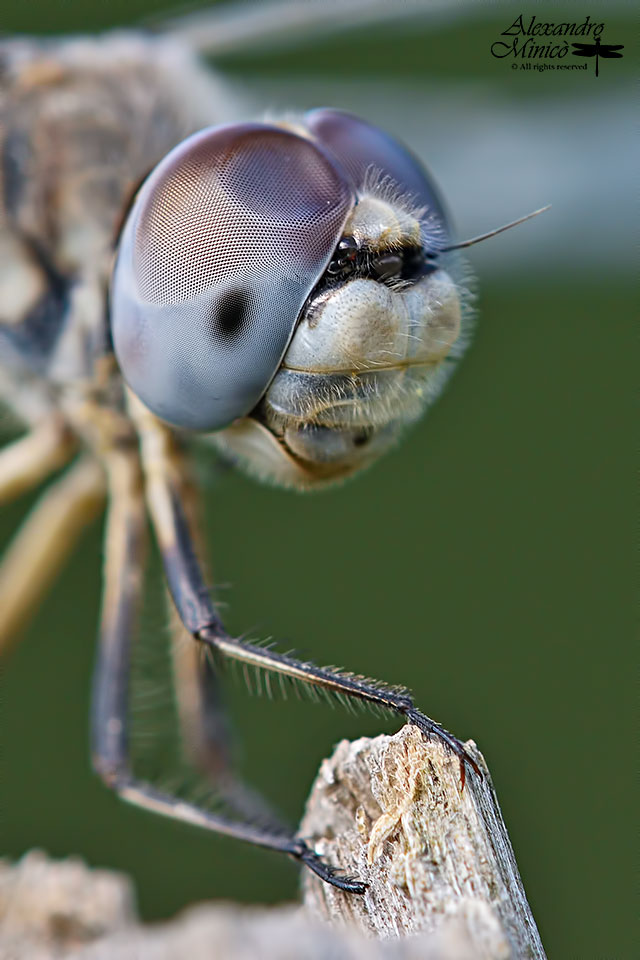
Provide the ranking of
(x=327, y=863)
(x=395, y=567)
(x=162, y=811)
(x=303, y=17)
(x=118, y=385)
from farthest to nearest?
(x=395, y=567)
(x=303, y=17)
(x=118, y=385)
(x=162, y=811)
(x=327, y=863)

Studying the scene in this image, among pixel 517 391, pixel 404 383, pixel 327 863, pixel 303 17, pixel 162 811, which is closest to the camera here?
pixel 327 863

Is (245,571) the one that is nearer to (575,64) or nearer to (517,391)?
(517,391)

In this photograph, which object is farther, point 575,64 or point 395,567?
point 395,567

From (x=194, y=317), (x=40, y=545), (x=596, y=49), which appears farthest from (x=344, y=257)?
(x=596, y=49)

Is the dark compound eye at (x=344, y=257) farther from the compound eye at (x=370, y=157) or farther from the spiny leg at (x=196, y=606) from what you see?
the spiny leg at (x=196, y=606)

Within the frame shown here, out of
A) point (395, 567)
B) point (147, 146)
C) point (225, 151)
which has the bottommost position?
point (395, 567)

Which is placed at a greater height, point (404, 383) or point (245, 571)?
point (404, 383)

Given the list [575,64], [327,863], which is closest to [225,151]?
[327,863]
